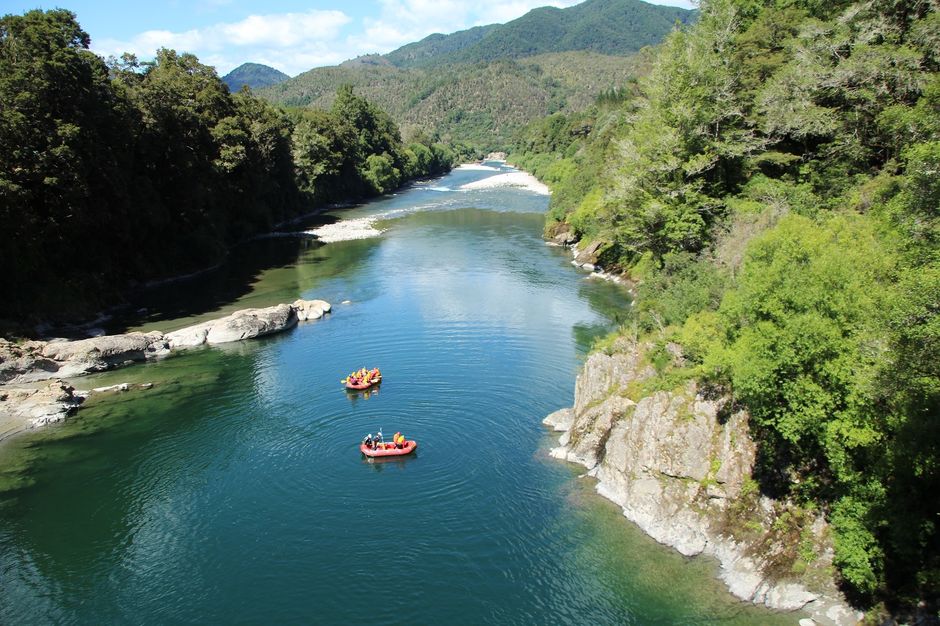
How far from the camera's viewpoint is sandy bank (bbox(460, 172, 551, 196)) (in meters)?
152

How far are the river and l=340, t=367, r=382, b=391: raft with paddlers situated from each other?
82 centimetres

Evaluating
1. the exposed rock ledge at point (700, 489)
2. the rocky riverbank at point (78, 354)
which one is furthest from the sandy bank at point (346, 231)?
the exposed rock ledge at point (700, 489)

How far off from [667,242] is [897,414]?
1221 inches

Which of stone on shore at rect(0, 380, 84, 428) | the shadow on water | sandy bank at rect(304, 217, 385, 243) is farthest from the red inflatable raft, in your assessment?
sandy bank at rect(304, 217, 385, 243)

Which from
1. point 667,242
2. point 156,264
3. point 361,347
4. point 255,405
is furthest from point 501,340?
point 156,264

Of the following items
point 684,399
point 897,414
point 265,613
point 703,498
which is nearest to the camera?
point 897,414

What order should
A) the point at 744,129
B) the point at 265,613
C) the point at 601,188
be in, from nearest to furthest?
the point at 265,613 < the point at 744,129 < the point at 601,188

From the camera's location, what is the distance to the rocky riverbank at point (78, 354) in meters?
38.6

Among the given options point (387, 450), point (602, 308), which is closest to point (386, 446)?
point (387, 450)

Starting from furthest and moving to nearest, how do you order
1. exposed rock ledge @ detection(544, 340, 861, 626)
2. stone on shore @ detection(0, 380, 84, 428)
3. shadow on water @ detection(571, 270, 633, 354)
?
shadow on water @ detection(571, 270, 633, 354), stone on shore @ detection(0, 380, 84, 428), exposed rock ledge @ detection(544, 340, 861, 626)

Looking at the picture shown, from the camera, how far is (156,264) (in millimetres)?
69688

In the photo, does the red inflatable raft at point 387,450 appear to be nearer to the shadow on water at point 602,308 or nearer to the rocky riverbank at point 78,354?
the shadow on water at point 602,308

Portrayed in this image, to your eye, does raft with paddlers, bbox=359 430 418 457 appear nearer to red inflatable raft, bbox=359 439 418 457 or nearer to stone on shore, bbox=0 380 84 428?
red inflatable raft, bbox=359 439 418 457

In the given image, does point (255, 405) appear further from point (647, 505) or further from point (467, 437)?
point (647, 505)
